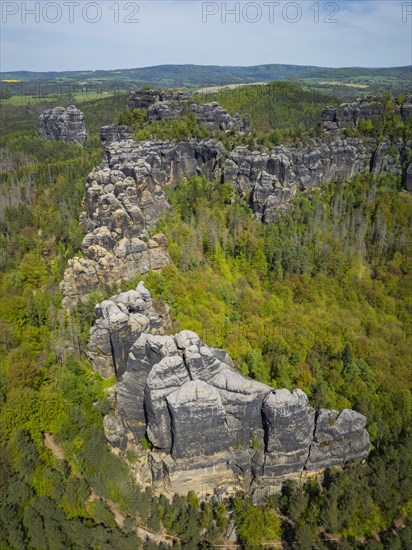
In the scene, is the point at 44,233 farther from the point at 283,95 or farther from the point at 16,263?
the point at 283,95

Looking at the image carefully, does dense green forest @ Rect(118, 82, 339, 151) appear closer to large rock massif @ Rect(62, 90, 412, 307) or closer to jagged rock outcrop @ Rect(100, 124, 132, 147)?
jagged rock outcrop @ Rect(100, 124, 132, 147)

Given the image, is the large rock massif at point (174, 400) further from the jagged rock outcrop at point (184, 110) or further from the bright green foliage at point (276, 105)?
the bright green foliage at point (276, 105)

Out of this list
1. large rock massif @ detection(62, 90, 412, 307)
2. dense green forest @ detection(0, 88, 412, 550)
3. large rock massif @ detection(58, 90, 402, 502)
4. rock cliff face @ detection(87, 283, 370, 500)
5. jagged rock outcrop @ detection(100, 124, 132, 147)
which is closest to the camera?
dense green forest @ detection(0, 88, 412, 550)

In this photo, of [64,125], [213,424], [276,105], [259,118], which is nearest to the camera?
[213,424]

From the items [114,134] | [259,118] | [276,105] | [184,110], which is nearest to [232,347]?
[114,134]

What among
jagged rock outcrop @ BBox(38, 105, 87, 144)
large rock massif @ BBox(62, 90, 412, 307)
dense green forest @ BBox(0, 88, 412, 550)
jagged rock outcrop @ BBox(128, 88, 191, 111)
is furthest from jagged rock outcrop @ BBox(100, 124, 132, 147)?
jagged rock outcrop @ BBox(38, 105, 87, 144)

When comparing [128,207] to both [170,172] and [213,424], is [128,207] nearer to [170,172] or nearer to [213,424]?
[170,172]
